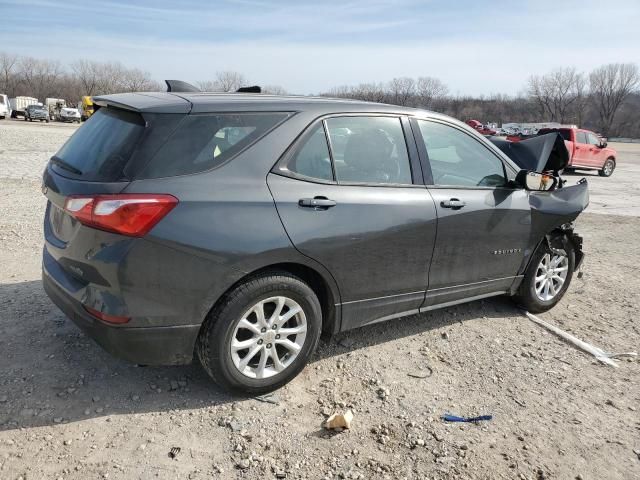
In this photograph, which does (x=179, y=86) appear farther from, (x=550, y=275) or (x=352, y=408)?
(x=550, y=275)

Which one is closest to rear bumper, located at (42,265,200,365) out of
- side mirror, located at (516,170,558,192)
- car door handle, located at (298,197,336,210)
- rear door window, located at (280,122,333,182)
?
car door handle, located at (298,197,336,210)

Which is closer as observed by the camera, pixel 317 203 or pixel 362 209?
pixel 317 203

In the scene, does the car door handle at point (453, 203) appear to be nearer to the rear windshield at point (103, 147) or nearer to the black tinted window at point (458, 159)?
the black tinted window at point (458, 159)

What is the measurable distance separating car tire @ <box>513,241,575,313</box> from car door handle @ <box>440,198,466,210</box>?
3.90ft

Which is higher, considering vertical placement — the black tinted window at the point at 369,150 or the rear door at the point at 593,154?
the black tinted window at the point at 369,150

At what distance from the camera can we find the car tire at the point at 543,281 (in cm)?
454

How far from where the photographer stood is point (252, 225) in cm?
284

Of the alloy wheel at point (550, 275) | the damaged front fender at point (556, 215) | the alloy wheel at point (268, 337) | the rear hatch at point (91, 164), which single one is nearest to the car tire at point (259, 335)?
the alloy wheel at point (268, 337)

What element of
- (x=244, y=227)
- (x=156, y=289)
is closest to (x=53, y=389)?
(x=156, y=289)

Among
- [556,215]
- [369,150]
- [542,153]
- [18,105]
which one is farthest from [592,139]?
[18,105]

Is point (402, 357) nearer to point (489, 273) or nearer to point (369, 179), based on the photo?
point (489, 273)

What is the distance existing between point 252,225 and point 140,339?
860 millimetres

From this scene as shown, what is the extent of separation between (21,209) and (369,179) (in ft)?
19.9

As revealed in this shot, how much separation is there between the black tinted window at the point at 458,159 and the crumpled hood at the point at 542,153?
0.91m
